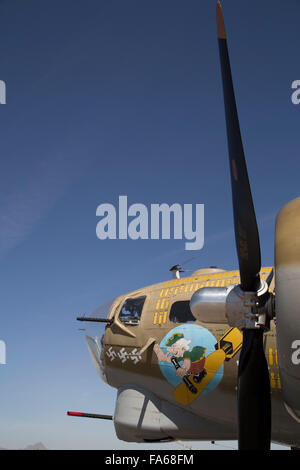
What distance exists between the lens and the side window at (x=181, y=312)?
44.0 ft

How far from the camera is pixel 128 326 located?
14.7 metres

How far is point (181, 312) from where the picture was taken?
13.6 meters

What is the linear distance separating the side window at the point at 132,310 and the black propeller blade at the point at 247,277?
6.72 meters

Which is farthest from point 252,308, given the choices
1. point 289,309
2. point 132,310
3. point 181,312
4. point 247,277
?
point 132,310

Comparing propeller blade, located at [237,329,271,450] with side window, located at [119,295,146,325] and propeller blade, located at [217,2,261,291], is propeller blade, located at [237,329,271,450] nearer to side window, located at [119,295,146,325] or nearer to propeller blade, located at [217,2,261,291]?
propeller blade, located at [217,2,261,291]

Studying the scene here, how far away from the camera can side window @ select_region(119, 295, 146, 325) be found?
14781 millimetres

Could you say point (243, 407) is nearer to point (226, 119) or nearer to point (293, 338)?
point (293, 338)

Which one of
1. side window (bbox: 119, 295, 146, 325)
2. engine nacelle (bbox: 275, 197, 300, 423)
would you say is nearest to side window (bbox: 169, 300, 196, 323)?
side window (bbox: 119, 295, 146, 325)

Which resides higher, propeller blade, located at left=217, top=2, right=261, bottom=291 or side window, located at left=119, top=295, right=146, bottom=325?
propeller blade, located at left=217, top=2, right=261, bottom=291

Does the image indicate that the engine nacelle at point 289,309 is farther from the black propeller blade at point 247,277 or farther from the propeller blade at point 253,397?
the propeller blade at point 253,397

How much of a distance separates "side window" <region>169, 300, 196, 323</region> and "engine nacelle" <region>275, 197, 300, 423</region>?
6115 mm
